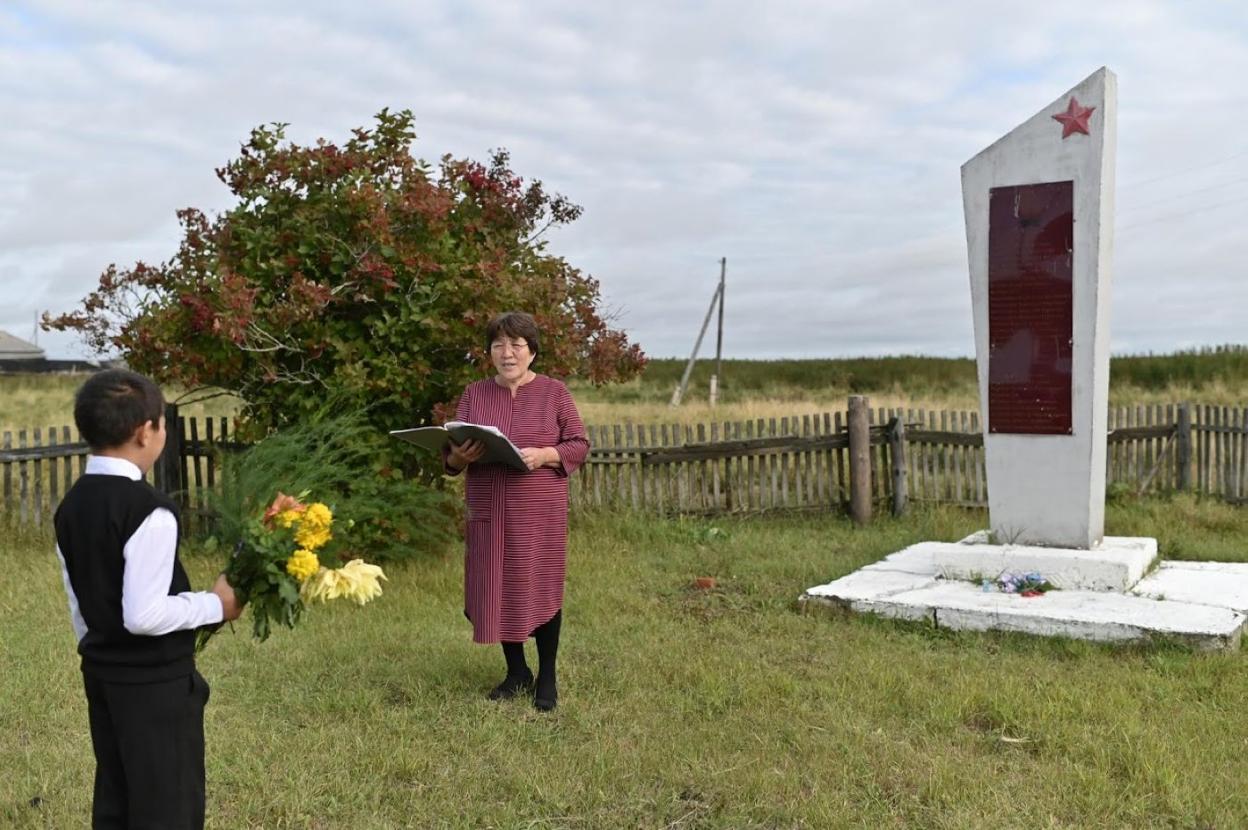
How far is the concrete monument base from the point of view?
18.6 ft

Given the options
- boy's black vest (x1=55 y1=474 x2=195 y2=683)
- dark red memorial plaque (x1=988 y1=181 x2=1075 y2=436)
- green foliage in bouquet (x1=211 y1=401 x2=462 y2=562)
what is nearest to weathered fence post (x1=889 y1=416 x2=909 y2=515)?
dark red memorial plaque (x1=988 y1=181 x2=1075 y2=436)

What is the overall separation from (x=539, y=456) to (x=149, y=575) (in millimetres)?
2176

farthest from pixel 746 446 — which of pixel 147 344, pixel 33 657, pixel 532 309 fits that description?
pixel 33 657

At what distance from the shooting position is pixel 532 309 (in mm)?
8055

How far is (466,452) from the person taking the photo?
4.38m

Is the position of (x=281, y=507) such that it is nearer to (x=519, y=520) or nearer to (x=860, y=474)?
(x=519, y=520)

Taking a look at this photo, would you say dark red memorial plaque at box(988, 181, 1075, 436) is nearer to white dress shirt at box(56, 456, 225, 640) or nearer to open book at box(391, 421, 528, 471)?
open book at box(391, 421, 528, 471)

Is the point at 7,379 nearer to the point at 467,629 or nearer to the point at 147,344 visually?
the point at 147,344

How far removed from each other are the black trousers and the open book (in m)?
1.65

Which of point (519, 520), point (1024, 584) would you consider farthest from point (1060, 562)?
point (519, 520)

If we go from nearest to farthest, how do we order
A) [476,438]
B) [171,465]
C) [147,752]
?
[147,752] < [476,438] < [171,465]

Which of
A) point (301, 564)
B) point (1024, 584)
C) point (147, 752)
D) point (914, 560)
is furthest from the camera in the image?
→ point (914, 560)

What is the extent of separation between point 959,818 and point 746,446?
22.0 ft

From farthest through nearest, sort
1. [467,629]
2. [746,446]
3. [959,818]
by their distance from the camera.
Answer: [746,446], [467,629], [959,818]
